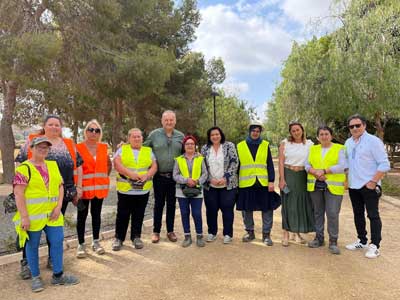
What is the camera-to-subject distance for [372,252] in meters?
4.71

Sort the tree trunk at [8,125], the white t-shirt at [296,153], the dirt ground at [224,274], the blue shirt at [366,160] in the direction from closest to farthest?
the dirt ground at [224,274] → the blue shirt at [366,160] → the white t-shirt at [296,153] → the tree trunk at [8,125]

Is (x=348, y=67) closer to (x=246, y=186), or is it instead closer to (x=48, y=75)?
(x=246, y=186)

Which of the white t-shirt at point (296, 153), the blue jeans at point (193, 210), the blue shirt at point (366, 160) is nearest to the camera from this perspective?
the blue shirt at point (366, 160)

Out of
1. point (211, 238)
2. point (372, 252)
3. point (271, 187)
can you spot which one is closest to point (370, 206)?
point (372, 252)

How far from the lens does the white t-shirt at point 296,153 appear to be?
5.05 m

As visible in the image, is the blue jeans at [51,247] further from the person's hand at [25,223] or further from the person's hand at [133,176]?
the person's hand at [133,176]

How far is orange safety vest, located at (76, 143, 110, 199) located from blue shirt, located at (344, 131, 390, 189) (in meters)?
3.21

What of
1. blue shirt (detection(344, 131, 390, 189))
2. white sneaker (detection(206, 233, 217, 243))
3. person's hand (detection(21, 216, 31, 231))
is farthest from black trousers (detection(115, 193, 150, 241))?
blue shirt (detection(344, 131, 390, 189))

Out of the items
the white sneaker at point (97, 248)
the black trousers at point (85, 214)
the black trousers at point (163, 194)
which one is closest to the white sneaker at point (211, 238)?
the black trousers at point (163, 194)

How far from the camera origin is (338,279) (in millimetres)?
3938

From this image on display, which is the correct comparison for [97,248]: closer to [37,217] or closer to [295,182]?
[37,217]

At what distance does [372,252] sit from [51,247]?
3810mm

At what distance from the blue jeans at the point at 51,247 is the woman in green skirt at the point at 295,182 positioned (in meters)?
2.96

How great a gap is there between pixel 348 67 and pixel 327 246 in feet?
28.3
